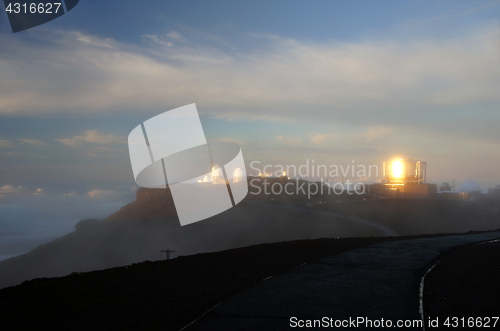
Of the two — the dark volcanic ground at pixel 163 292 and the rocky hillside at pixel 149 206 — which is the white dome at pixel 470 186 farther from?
the dark volcanic ground at pixel 163 292

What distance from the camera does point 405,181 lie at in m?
60.0

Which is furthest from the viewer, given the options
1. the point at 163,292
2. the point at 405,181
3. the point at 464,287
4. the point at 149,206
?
the point at 149,206

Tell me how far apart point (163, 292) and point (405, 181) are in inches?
2400

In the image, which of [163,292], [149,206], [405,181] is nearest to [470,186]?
[405,181]

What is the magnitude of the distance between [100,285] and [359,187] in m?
72.8

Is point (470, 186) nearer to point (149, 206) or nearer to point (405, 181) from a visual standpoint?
point (405, 181)

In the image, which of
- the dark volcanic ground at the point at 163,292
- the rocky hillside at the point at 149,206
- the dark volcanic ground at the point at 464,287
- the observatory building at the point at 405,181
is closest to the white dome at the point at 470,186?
the observatory building at the point at 405,181

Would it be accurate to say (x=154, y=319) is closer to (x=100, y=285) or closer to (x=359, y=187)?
(x=100, y=285)

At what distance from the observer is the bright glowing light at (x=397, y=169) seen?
6100cm

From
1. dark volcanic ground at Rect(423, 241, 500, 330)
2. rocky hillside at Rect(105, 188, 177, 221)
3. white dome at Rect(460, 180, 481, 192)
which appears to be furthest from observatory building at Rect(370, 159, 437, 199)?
dark volcanic ground at Rect(423, 241, 500, 330)

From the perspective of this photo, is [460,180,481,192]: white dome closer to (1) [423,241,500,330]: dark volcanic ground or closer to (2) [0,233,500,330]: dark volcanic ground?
(1) [423,241,500,330]: dark volcanic ground

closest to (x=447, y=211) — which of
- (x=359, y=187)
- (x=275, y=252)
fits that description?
(x=359, y=187)

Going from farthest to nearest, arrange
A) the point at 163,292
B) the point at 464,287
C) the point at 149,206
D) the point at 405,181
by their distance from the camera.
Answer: the point at 149,206
the point at 405,181
the point at 163,292
the point at 464,287

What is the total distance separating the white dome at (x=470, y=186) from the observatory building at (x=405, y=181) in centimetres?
1950
